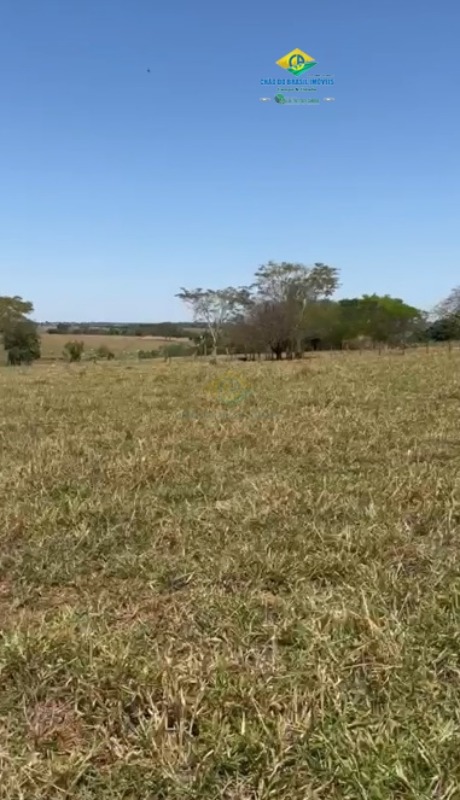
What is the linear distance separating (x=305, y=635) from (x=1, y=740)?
920 millimetres

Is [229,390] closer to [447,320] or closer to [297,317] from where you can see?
[297,317]

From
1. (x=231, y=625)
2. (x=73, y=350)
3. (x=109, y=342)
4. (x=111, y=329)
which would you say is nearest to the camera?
(x=231, y=625)

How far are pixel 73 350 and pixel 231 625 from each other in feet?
108

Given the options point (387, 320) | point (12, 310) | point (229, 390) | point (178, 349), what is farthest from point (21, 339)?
point (229, 390)

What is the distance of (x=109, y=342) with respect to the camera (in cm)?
4344

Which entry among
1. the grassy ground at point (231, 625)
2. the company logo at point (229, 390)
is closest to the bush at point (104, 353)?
the company logo at point (229, 390)

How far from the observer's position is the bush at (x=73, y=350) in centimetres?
3228

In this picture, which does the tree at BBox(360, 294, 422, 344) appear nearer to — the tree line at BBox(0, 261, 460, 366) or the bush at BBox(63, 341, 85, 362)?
the tree line at BBox(0, 261, 460, 366)

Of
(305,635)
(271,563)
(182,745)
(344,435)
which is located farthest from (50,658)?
(344,435)

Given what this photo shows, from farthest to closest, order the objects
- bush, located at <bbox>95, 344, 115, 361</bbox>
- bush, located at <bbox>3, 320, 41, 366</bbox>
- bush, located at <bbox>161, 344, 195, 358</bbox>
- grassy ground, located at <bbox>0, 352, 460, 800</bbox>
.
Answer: bush, located at <bbox>3, 320, 41, 366</bbox> < bush, located at <bbox>161, 344, 195, 358</bbox> < bush, located at <bbox>95, 344, 115, 361</bbox> < grassy ground, located at <bbox>0, 352, 460, 800</bbox>

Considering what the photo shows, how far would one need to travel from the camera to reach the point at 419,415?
5.72 metres

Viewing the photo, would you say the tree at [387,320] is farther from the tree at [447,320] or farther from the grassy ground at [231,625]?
the grassy ground at [231,625]

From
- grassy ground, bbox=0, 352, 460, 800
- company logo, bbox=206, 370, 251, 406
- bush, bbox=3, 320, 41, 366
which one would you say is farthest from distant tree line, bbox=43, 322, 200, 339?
grassy ground, bbox=0, 352, 460, 800

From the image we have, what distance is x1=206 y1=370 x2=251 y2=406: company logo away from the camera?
7.53m
